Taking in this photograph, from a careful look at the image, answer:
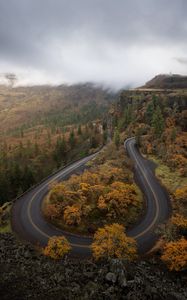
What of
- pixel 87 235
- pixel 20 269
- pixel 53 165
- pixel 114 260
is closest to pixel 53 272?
pixel 20 269

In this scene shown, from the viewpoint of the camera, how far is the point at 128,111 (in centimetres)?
14025

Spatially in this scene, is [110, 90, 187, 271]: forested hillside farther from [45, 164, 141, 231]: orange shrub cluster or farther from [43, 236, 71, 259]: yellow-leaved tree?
[43, 236, 71, 259]: yellow-leaved tree

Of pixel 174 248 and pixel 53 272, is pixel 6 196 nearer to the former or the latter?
pixel 53 272

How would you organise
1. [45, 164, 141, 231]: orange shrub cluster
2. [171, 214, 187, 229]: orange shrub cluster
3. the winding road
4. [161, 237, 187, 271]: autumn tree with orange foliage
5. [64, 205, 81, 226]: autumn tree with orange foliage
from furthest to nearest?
[45, 164, 141, 231]: orange shrub cluster
[64, 205, 81, 226]: autumn tree with orange foliage
the winding road
[171, 214, 187, 229]: orange shrub cluster
[161, 237, 187, 271]: autumn tree with orange foliage

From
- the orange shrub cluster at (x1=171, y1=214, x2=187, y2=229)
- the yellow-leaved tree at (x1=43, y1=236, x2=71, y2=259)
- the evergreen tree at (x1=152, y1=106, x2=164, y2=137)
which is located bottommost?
the yellow-leaved tree at (x1=43, y1=236, x2=71, y2=259)

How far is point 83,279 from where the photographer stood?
3938 centimetres

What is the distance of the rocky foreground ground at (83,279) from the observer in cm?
3578

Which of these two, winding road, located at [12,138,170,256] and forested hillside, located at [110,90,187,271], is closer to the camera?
forested hillside, located at [110,90,187,271]

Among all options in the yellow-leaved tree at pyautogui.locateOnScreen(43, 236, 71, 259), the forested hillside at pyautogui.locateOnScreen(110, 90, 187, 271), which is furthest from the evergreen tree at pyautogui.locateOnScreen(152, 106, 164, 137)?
the yellow-leaved tree at pyautogui.locateOnScreen(43, 236, 71, 259)

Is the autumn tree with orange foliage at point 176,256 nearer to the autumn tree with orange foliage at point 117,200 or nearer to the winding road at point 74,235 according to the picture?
the winding road at point 74,235

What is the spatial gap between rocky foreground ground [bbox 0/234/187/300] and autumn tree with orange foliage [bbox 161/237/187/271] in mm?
1389

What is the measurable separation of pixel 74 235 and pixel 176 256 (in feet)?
65.1

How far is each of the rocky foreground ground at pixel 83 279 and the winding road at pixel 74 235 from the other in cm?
544

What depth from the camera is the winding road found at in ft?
167
